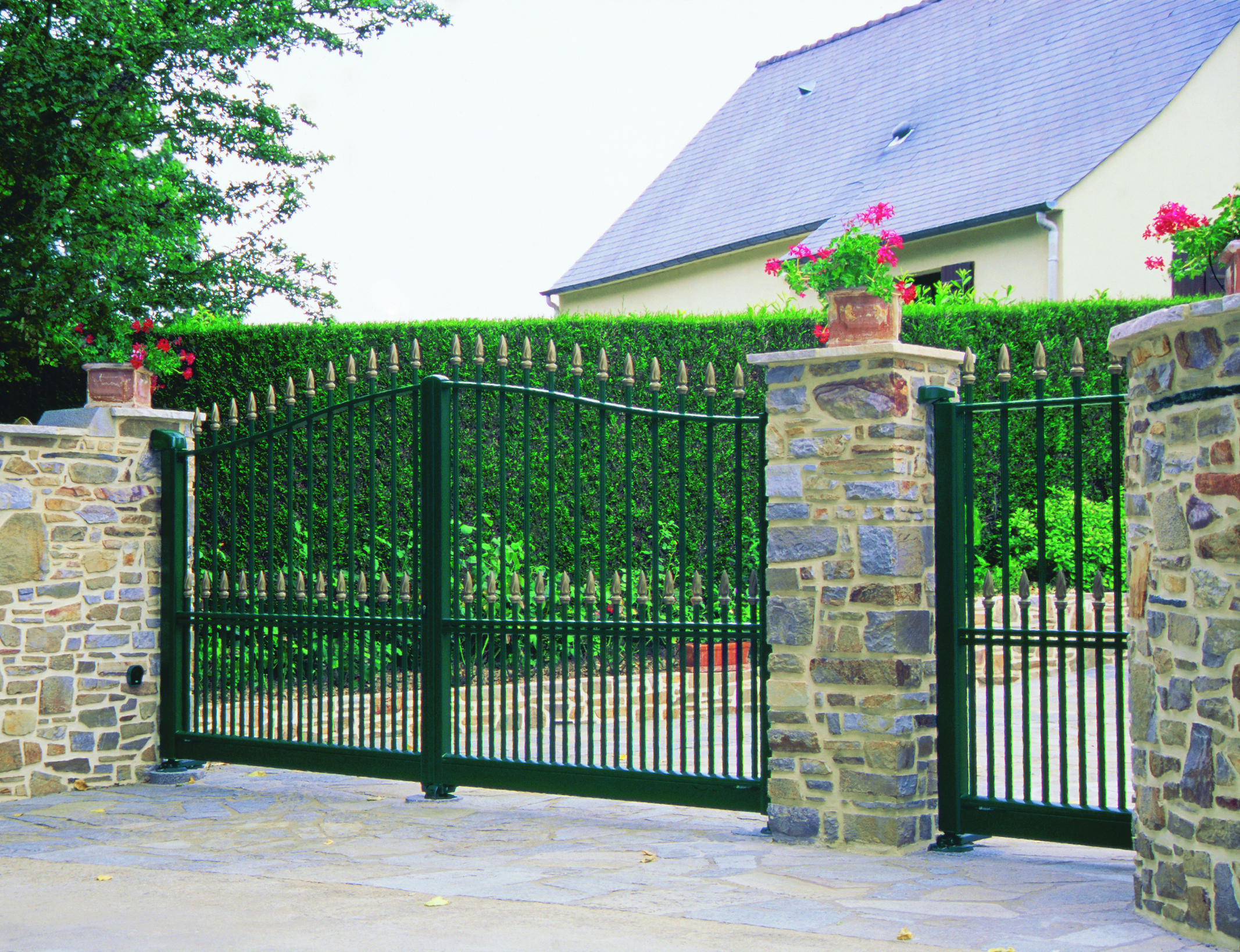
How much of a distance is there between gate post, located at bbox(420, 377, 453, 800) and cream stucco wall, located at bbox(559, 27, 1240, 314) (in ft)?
24.2

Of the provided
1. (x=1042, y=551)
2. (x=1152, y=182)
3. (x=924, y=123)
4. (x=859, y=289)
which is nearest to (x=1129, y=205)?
(x=1152, y=182)

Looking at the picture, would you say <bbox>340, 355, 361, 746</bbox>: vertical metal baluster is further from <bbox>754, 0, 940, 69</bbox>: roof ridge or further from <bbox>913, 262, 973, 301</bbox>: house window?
<bbox>754, 0, 940, 69</bbox>: roof ridge

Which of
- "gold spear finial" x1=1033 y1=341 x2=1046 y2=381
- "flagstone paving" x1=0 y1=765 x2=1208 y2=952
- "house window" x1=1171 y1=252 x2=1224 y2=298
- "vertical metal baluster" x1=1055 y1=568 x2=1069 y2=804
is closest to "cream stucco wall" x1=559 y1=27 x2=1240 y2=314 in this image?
"house window" x1=1171 y1=252 x2=1224 y2=298

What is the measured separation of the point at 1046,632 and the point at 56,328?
22.7 ft

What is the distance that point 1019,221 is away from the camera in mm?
14609

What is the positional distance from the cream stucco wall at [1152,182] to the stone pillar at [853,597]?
31.0 ft

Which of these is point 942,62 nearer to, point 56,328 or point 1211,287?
point 1211,287

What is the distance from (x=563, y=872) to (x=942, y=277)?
11.8 metres

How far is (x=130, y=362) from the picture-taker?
787 centimetres

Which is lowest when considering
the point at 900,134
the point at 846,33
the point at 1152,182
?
the point at 1152,182

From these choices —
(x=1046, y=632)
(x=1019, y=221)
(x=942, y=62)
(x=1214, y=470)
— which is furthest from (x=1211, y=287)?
(x=1214, y=470)

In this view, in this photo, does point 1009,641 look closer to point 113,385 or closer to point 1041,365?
point 1041,365

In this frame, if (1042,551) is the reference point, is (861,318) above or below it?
above

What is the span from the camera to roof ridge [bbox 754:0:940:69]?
20844 millimetres
